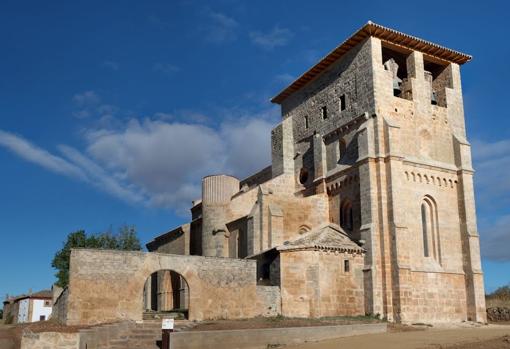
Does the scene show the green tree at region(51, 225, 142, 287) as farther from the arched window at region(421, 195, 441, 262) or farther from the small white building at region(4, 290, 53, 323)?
the arched window at region(421, 195, 441, 262)

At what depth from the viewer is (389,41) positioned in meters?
30.4

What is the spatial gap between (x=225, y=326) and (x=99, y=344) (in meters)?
4.73

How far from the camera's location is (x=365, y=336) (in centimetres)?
1867

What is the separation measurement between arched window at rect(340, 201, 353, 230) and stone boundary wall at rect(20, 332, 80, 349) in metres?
17.3

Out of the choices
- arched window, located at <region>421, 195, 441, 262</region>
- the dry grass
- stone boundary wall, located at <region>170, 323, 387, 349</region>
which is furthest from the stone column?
the dry grass

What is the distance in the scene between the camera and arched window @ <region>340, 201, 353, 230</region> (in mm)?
29828

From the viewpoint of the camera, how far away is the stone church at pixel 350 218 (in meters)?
23.9

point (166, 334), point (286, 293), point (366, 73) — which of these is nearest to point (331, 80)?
point (366, 73)

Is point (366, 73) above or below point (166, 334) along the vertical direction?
above

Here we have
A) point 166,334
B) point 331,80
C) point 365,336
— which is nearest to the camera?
point 166,334

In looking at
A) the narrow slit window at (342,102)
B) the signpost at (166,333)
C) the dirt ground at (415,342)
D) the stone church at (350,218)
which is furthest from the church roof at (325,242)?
the signpost at (166,333)

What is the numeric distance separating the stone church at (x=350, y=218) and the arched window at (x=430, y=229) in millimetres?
61

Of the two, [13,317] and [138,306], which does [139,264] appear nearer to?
[138,306]

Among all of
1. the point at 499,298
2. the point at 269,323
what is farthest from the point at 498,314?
the point at 269,323
